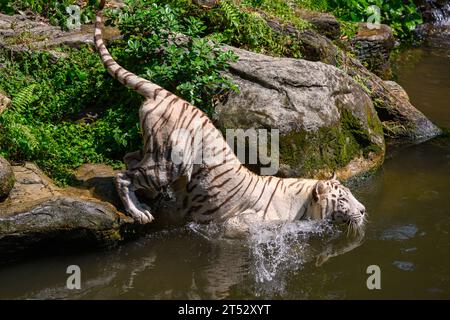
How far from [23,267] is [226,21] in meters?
4.29

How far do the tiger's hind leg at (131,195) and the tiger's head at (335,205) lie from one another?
1439 millimetres

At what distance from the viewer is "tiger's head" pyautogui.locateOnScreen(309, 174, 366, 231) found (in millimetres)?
6156

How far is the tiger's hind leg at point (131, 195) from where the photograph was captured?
5.85 meters

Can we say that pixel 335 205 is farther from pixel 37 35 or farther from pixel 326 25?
pixel 326 25

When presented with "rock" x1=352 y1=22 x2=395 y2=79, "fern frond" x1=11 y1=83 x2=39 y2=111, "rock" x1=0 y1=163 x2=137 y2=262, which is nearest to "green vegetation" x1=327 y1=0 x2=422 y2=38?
"rock" x1=352 y1=22 x2=395 y2=79

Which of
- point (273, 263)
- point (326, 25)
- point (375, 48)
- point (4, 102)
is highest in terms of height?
point (326, 25)

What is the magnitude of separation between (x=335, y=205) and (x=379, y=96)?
10.6ft

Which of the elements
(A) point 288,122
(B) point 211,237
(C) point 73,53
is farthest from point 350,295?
(C) point 73,53

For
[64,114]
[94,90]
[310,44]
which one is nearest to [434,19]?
[310,44]

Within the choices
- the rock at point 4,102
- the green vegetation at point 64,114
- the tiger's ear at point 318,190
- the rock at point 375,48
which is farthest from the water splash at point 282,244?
the rock at point 375,48

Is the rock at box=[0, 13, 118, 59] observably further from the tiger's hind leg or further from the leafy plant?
the tiger's hind leg

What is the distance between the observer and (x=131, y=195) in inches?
233

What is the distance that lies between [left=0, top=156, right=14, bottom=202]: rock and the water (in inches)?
22.7

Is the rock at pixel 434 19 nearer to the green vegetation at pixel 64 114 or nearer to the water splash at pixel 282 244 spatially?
the green vegetation at pixel 64 114
